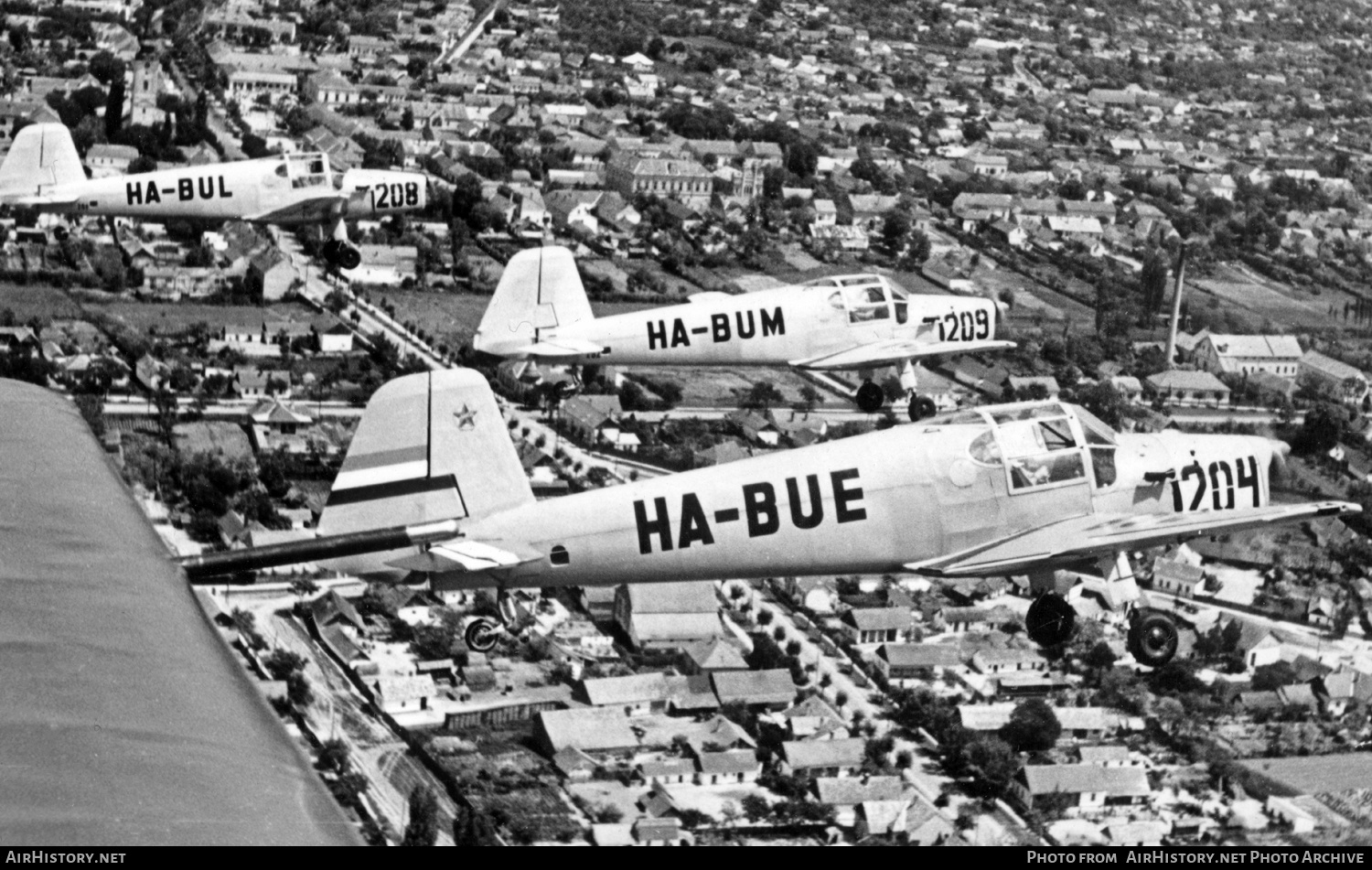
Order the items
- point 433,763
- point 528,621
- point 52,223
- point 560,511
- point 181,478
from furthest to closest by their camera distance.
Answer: point 52,223
point 181,478
point 528,621
point 433,763
point 560,511

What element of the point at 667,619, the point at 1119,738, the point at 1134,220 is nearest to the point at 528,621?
the point at 667,619

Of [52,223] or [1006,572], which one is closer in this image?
[1006,572]

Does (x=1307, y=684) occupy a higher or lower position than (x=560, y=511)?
lower

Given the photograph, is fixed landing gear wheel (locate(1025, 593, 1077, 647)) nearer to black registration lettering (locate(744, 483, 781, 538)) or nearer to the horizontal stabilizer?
black registration lettering (locate(744, 483, 781, 538))

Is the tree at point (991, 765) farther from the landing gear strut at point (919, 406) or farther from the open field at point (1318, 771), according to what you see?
the landing gear strut at point (919, 406)

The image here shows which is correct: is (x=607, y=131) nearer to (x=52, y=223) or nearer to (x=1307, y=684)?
(x=52, y=223)

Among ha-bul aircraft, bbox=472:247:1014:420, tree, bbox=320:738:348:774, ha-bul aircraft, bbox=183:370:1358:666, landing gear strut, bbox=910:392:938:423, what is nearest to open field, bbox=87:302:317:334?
ha-bul aircraft, bbox=472:247:1014:420
